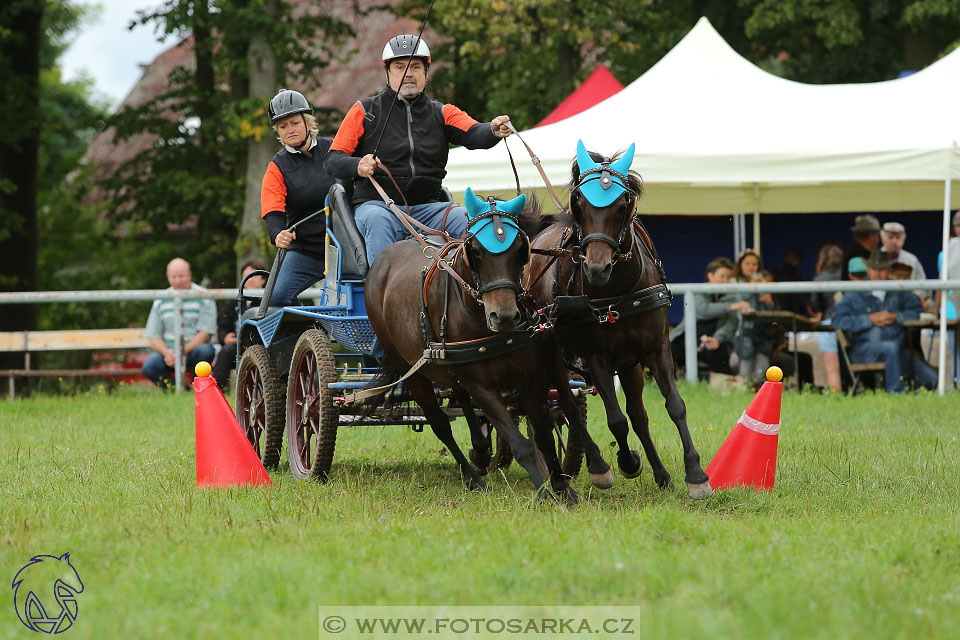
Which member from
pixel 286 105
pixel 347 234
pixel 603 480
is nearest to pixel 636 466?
pixel 603 480

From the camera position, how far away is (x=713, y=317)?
13430 mm

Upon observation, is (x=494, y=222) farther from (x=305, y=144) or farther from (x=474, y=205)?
(x=305, y=144)

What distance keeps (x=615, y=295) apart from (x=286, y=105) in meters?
2.81

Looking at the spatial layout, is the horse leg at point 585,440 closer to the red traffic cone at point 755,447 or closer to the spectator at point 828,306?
the red traffic cone at point 755,447

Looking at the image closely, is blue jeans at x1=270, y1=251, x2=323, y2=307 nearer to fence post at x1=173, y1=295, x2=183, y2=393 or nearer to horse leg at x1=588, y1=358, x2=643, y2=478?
horse leg at x1=588, y1=358, x2=643, y2=478

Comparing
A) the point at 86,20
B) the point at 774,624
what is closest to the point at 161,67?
the point at 86,20

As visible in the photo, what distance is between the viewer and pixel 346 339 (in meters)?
7.76

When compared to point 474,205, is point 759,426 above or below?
below

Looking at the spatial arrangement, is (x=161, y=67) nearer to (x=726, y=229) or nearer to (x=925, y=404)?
(x=726, y=229)

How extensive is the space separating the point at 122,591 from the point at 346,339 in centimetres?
331

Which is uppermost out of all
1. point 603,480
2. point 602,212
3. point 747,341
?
point 602,212

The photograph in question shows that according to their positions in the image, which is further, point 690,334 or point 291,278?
point 690,334

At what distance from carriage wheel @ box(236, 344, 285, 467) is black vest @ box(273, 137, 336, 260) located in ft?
2.60

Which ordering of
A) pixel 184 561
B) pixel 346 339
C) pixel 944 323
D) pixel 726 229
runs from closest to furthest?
pixel 184 561 → pixel 346 339 → pixel 944 323 → pixel 726 229
